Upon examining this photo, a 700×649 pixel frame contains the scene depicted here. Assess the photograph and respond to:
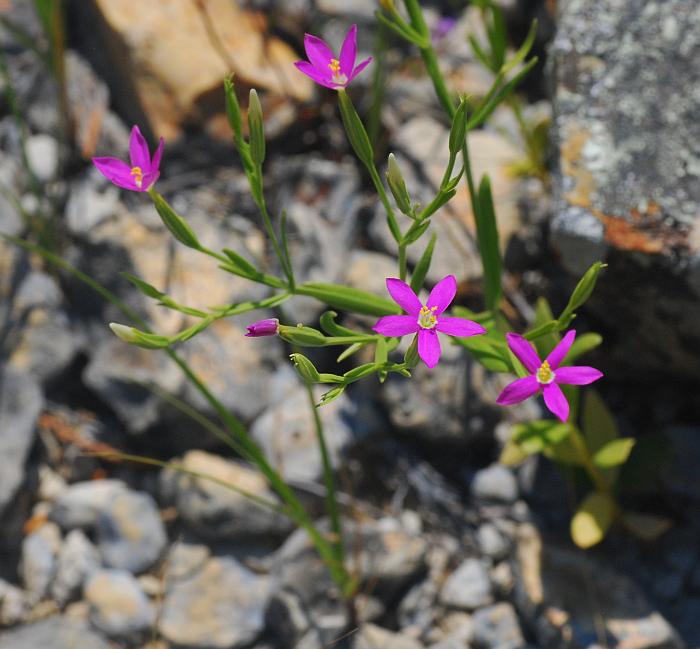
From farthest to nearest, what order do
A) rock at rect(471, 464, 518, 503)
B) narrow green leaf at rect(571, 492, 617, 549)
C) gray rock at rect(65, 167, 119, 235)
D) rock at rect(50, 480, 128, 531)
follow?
gray rock at rect(65, 167, 119, 235) → rock at rect(50, 480, 128, 531) → rock at rect(471, 464, 518, 503) → narrow green leaf at rect(571, 492, 617, 549)

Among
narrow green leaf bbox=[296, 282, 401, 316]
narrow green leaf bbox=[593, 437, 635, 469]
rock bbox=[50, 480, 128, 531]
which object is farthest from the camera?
rock bbox=[50, 480, 128, 531]

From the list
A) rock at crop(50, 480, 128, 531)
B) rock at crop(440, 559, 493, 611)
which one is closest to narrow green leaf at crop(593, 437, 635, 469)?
rock at crop(440, 559, 493, 611)

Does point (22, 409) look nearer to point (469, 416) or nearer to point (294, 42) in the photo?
point (469, 416)

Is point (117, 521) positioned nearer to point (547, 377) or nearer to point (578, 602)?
point (578, 602)

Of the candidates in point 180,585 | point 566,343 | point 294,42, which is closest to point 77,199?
point 294,42

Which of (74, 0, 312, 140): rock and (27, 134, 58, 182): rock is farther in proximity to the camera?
(27, 134, 58, 182): rock

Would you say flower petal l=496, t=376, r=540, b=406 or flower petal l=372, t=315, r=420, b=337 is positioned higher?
flower petal l=372, t=315, r=420, b=337

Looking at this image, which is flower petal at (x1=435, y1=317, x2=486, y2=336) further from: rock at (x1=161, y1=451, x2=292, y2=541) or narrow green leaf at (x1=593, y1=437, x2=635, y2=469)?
rock at (x1=161, y1=451, x2=292, y2=541)

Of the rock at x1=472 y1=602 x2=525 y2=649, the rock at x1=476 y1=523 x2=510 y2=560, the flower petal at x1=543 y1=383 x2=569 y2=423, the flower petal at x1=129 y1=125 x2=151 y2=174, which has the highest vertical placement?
the flower petal at x1=129 y1=125 x2=151 y2=174
